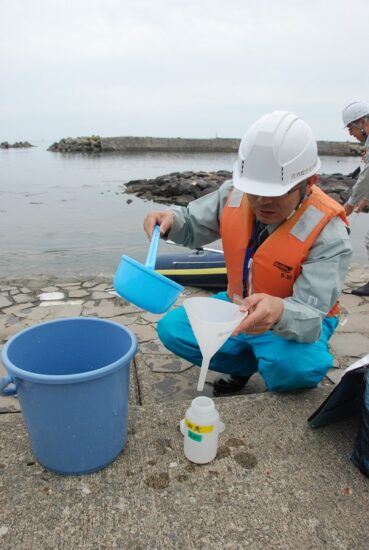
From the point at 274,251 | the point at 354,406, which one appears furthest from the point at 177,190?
the point at 354,406

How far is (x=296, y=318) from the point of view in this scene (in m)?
2.11

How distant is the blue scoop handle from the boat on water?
2.48 metres

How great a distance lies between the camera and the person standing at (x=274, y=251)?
2.08 m

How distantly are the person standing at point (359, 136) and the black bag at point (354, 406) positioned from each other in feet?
9.90

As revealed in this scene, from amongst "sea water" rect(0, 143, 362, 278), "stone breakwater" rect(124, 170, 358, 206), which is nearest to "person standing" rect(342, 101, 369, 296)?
"sea water" rect(0, 143, 362, 278)

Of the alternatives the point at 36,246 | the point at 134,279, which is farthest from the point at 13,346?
the point at 36,246

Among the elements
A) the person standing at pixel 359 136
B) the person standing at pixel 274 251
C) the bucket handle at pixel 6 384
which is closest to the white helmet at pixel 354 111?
the person standing at pixel 359 136

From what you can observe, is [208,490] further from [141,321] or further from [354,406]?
[141,321]

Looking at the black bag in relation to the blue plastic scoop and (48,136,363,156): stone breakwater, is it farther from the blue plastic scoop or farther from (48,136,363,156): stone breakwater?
(48,136,363,156): stone breakwater

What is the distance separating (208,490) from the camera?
185cm

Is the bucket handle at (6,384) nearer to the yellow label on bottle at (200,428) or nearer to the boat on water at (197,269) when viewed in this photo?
the yellow label on bottle at (200,428)

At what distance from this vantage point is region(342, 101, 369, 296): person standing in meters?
5.22

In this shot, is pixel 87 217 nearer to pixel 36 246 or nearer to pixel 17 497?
pixel 36 246

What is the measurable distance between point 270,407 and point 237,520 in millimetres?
759
